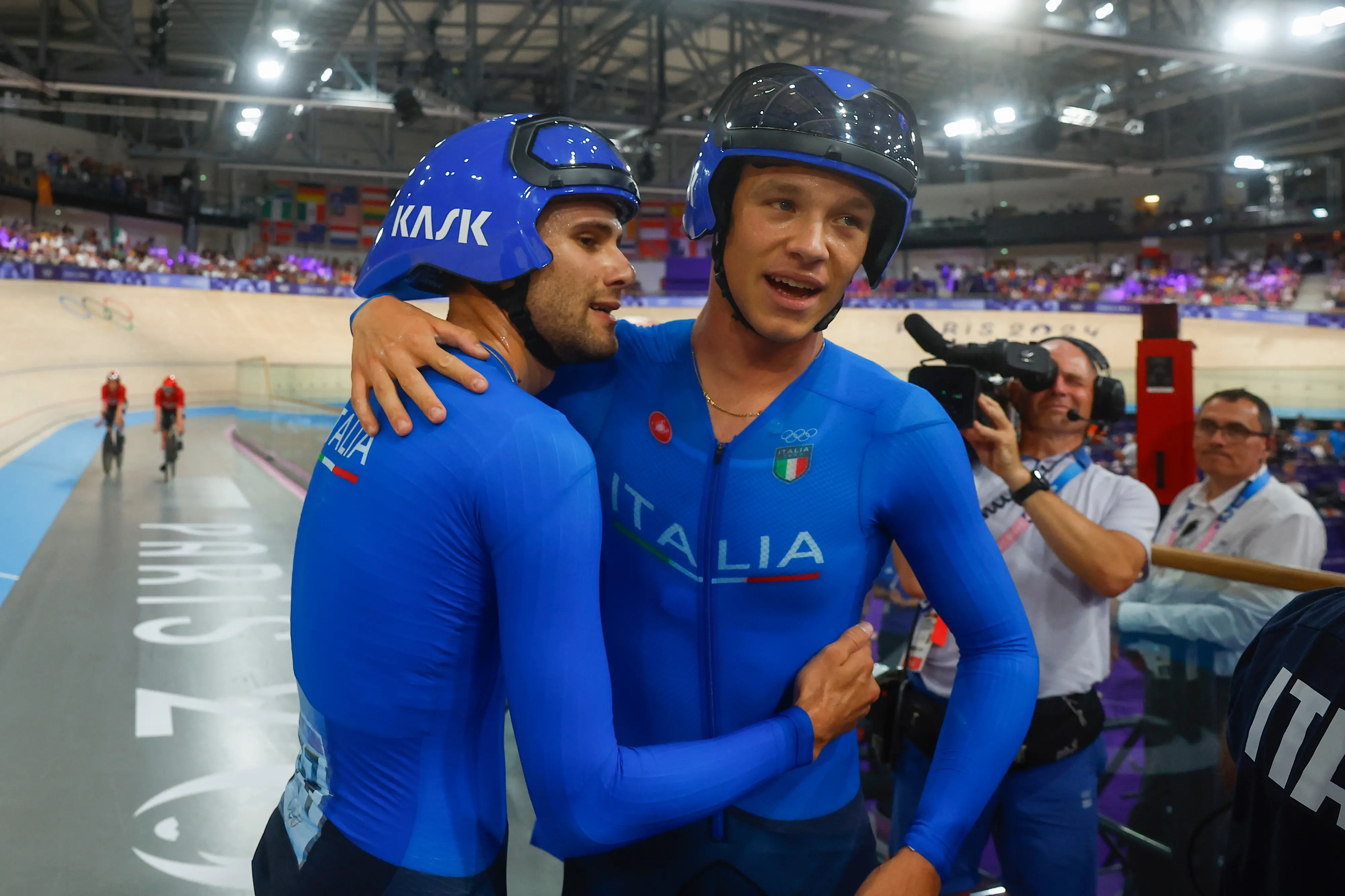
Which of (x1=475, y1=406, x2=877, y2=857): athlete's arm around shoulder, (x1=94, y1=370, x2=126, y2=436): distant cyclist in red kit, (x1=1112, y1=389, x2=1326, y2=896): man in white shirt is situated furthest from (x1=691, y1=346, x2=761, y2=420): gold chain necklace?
(x1=94, y1=370, x2=126, y2=436): distant cyclist in red kit

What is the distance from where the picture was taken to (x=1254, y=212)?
92.7 ft

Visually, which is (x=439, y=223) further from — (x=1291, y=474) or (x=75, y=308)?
(x=75, y=308)

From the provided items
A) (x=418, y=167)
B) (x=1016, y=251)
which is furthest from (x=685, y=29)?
(x=418, y=167)

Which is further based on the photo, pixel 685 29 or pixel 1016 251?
pixel 1016 251

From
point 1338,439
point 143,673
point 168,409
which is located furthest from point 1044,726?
point 168,409

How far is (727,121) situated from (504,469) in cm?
67

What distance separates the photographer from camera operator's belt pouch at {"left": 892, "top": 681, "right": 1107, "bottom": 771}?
2.33m

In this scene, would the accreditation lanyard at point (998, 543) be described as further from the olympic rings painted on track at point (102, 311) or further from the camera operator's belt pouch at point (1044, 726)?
the olympic rings painted on track at point (102, 311)

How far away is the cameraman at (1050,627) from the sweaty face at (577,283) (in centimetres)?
118

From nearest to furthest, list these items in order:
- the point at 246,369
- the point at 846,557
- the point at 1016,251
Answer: the point at 846,557
the point at 246,369
the point at 1016,251

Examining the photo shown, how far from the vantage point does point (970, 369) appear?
2066 mm

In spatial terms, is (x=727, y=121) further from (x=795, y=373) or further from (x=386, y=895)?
(x=386, y=895)

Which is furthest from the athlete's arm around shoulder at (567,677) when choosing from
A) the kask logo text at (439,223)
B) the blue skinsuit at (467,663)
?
the kask logo text at (439,223)

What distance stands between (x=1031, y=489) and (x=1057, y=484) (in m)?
0.35
